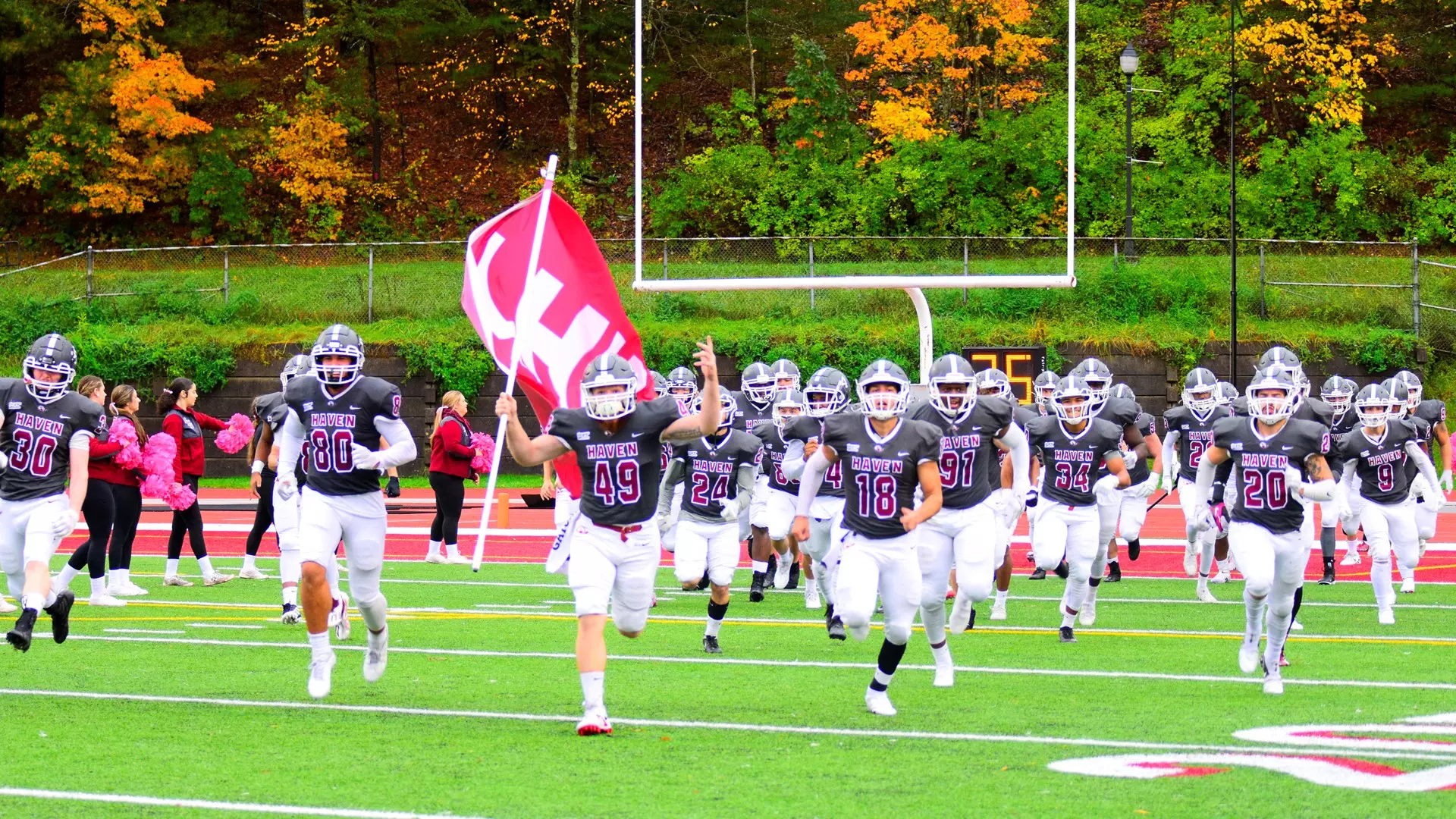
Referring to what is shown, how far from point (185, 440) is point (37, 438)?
4898 mm

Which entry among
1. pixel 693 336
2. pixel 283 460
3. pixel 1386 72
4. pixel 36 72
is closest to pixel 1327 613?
pixel 283 460

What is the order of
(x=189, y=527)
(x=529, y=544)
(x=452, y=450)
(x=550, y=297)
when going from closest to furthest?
(x=550, y=297) < (x=189, y=527) < (x=452, y=450) < (x=529, y=544)

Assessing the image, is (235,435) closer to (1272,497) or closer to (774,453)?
(774,453)

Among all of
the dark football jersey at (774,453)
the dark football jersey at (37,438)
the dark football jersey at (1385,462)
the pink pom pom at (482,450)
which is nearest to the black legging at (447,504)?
the pink pom pom at (482,450)

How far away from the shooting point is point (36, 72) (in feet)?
128

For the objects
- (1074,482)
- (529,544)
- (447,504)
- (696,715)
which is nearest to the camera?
(696,715)

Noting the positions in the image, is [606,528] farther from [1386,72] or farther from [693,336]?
[1386,72]

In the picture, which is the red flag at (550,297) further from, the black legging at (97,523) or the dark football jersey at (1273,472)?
the dark football jersey at (1273,472)

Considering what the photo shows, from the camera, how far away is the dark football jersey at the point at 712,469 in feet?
39.4

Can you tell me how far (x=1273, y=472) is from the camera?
30.8 ft

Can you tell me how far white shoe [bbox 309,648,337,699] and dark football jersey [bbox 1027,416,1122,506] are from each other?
514cm

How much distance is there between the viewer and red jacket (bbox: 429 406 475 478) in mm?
16578

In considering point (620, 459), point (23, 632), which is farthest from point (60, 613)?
point (620, 459)

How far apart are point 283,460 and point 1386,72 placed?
30.2 metres
